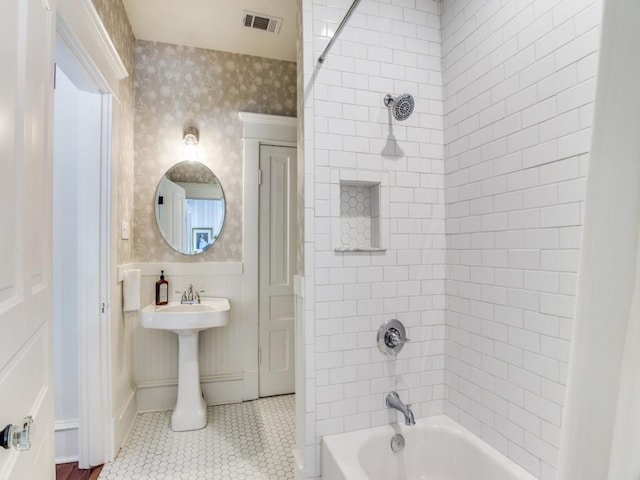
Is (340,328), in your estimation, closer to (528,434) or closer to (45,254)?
(528,434)

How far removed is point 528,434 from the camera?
138 centimetres

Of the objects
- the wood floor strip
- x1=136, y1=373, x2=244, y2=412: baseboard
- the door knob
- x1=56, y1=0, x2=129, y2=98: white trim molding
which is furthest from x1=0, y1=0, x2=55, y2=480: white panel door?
x1=136, y1=373, x2=244, y2=412: baseboard

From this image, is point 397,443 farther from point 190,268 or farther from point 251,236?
point 190,268

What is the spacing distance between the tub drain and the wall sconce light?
2.37 m

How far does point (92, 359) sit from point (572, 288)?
2.36m

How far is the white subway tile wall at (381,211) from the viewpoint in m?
1.68

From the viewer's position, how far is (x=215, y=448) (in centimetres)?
213

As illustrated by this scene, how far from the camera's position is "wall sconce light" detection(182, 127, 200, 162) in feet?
8.89

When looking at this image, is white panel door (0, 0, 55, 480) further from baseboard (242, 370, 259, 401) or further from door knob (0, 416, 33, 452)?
baseboard (242, 370, 259, 401)

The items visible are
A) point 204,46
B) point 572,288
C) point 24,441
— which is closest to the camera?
point 24,441

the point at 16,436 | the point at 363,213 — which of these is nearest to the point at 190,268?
the point at 363,213

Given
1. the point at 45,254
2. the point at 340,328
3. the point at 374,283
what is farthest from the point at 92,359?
the point at 374,283

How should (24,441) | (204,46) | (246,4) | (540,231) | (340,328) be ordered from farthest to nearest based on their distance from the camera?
(204,46) < (246,4) < (340,328) < (540,231) < (24,441)

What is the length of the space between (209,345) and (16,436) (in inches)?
86.1
